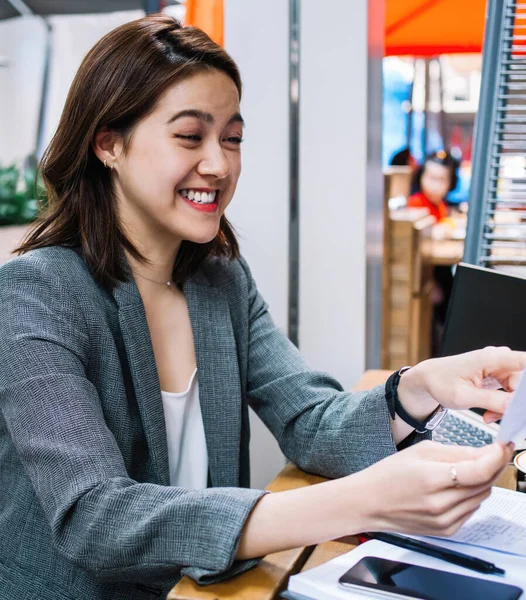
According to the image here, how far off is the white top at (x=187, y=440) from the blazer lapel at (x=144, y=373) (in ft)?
0.30

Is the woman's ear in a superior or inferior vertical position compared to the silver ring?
superior

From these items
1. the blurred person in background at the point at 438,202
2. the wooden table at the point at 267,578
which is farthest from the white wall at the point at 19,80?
the blurred person in background at the point at 438,202

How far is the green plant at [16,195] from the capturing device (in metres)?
2.48

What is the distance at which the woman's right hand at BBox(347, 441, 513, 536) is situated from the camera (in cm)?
85

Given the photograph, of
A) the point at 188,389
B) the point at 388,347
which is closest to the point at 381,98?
the point at 188,389

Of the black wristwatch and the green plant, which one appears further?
the green plant

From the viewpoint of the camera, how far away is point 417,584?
90 cm

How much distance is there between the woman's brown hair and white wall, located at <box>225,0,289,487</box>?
62cm

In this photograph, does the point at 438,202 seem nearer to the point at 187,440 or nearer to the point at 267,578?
the point at 187,440

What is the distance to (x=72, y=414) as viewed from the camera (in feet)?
3.45

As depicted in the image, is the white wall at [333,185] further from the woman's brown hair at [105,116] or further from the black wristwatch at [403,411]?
the black wristwatch at [403,411]

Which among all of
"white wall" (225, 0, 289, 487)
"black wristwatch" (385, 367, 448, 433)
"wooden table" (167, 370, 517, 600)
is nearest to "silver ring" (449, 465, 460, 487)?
"wooden table" (167, 370, 517, 600)

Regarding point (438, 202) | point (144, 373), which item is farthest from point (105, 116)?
point (438, 202)

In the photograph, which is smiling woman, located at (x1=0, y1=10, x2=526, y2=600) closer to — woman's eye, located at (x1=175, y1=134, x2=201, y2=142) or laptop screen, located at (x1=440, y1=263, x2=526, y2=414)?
woman's eye, located at (x1=175, y1=134, x2=201, y2=142)
